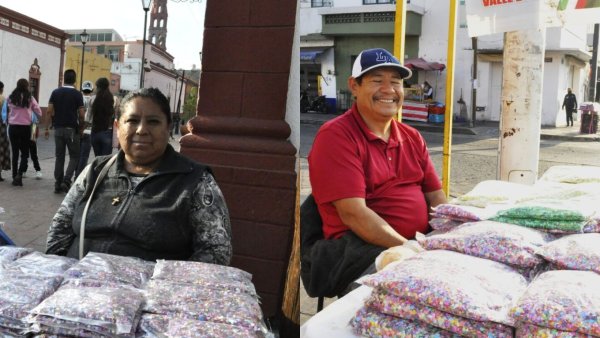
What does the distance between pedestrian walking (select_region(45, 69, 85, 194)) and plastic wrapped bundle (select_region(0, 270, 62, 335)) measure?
7.28 meters

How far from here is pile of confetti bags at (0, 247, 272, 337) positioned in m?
1.23

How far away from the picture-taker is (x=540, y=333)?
1498mm

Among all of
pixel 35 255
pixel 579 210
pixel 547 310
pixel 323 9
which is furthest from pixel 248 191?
pixel 323 9

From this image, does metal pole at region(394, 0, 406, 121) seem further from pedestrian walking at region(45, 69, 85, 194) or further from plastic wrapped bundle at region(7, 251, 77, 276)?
pedestrian walking at region(45, 69, 85, 194)

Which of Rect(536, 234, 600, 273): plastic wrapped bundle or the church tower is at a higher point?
the church tower

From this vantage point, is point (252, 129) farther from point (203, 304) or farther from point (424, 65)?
point (424, 65)

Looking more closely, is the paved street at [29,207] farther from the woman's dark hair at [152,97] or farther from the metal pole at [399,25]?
the woman's dark hair at [152,97]

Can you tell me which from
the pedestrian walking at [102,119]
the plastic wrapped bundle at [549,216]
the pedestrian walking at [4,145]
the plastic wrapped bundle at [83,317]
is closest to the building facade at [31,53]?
the pedestrian walking at [4,145]

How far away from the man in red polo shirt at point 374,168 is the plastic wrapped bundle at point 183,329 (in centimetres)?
163

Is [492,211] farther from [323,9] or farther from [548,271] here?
[323,9]

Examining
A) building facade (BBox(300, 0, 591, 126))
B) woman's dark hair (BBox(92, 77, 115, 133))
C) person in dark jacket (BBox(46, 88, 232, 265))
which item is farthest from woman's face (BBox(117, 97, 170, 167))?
building facade (BBox(300, 0, 591, 126))

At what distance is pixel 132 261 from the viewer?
1570mm

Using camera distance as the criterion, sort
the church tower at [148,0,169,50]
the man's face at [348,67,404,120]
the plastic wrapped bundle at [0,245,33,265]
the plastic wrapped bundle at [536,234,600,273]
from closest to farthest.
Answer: the plastic wrapped bundle at [0,245,33,265] < the plastic wrapped bundle at [536,234,600,273] < the man's face at [348,67,404,120] < the church tower at [148,0,169,50]

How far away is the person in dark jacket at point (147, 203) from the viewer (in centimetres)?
235
